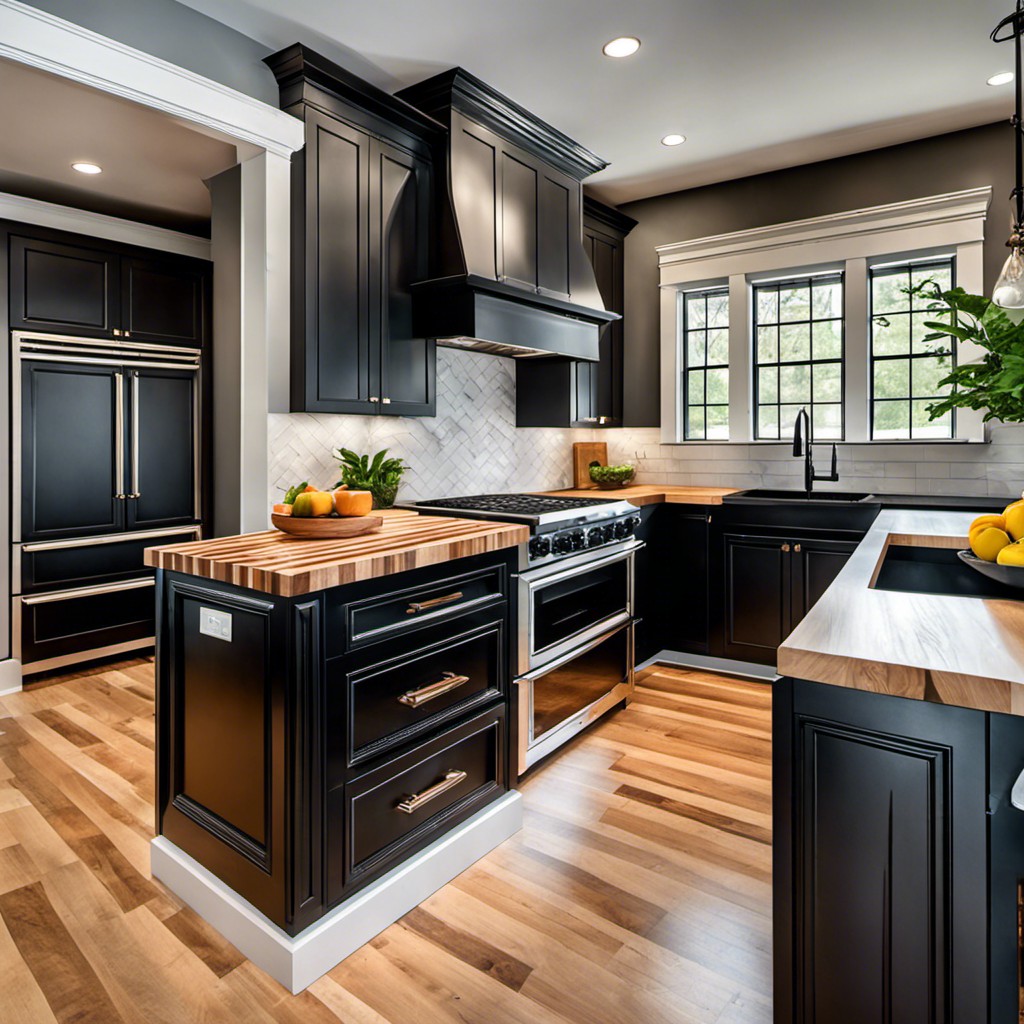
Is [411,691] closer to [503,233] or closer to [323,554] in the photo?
[323,554]

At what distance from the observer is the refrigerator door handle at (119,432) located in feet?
13.6

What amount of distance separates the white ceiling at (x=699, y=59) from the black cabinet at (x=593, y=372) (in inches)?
24.9

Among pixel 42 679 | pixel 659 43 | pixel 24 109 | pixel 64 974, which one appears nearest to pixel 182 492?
pixel 42 679

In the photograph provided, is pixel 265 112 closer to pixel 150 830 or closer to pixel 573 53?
pixel 573 53

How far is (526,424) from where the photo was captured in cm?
421

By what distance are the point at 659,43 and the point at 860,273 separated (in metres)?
1.90

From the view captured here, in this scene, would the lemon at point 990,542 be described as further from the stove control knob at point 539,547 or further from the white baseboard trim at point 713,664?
the white baseboard trim at point 713,664

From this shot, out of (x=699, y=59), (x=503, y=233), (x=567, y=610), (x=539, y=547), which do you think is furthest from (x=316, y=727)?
(x=699, y=59)

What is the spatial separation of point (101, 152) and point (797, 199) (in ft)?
12.4

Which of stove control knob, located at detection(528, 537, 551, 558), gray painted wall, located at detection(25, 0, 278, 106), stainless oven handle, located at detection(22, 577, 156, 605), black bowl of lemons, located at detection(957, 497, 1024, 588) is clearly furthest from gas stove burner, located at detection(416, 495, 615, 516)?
stainless oven handle, located at detection(22, 577, 156, 605)

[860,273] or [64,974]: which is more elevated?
[860,273]

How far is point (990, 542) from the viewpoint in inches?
56.9

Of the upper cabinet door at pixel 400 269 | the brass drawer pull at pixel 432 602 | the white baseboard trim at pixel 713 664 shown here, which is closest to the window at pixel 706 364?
the white baseboard trim at pixel 713 664

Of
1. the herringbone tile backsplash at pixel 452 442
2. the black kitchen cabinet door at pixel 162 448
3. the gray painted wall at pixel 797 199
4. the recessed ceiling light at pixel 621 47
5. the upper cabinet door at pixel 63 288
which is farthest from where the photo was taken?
the black kitchen cabinet door at pixel 162 448
